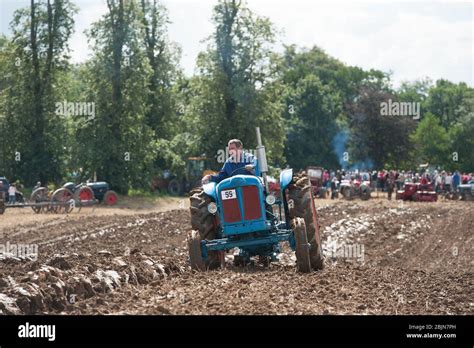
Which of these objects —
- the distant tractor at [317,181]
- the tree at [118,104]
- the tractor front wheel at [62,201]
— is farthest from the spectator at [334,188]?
the tractor front wheel at [62,201]

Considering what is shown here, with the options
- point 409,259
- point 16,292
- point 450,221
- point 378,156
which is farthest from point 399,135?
point 16,292

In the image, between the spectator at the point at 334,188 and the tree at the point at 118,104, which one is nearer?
the tree at the point at 118,104

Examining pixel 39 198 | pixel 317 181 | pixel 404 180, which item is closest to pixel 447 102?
pixel 404 180

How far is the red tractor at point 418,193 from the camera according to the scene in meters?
39.1

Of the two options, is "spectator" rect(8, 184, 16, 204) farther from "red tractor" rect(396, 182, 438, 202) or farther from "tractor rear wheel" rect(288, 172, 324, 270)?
"tractor rear wheel" rect(288, 172, 324, 270)

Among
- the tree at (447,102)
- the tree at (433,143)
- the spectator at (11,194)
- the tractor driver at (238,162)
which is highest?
the tree at (447,102)

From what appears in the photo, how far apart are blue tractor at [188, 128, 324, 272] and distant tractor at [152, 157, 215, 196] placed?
32978 millimetres

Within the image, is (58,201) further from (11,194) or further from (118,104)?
(118,104)

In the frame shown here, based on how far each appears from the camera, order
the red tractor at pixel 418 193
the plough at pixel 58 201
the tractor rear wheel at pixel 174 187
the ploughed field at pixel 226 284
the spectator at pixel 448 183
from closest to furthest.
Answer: the ploughed field at pixel 226 284
the plough at pixel 58 201
the red tractor at pixel 418 193
the spectator at pixel 448 183
the tractor rear wheel at pixel 174 187

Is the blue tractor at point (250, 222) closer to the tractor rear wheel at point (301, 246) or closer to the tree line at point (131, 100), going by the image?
the tractor rear wheel at point (301, 246)

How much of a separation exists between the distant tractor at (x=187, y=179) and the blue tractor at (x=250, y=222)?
3298 cm

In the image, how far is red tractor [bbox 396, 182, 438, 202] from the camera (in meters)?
39.1

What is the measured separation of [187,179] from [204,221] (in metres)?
33.6
